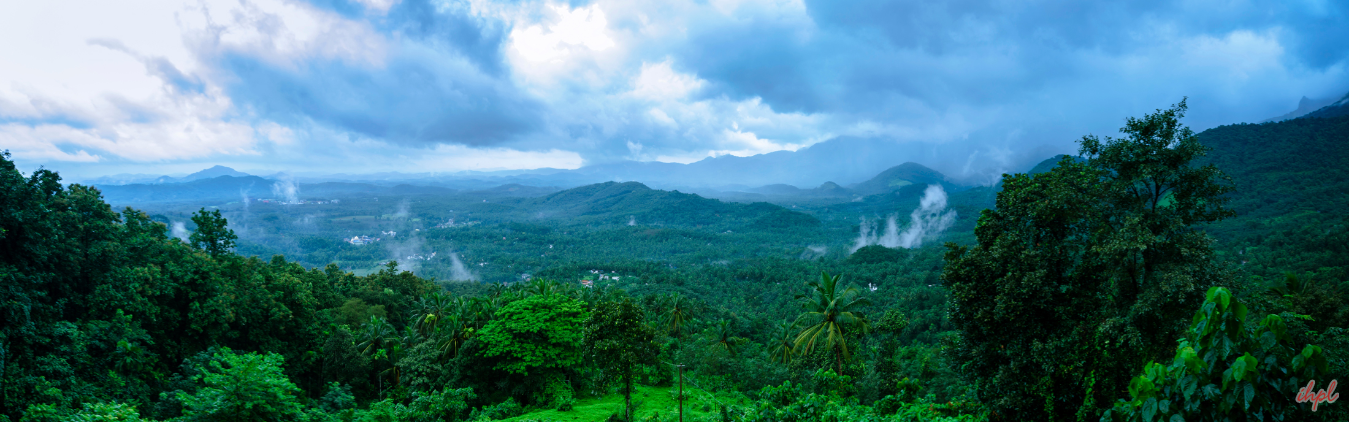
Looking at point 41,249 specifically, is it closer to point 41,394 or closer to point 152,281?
point 152,281

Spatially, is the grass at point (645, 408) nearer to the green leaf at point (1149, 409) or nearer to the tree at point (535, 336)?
the tree at point (535, 336)

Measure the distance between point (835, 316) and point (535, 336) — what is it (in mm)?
13485

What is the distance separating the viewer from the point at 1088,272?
12258 mm

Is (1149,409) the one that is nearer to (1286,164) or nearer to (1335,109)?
(1286,164)

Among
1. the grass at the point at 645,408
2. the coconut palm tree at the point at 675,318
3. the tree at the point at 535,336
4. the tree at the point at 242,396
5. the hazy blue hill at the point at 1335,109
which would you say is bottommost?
the coconut palm tree at the point at 675,318

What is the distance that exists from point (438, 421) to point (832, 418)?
14367mm

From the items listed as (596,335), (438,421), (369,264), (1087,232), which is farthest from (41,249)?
(369,264)

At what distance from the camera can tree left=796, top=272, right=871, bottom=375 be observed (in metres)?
22.4

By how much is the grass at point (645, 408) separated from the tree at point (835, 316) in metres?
5.31

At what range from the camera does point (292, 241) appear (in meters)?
161

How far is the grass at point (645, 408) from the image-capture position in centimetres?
1794

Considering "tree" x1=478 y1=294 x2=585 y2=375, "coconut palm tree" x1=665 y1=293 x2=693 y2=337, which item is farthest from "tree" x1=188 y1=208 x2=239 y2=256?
"coconut palm tree" x1=665 y1=293 x2=693 y2=337
